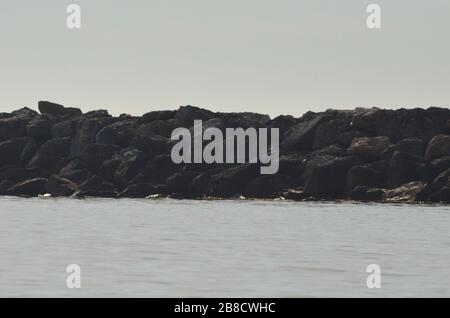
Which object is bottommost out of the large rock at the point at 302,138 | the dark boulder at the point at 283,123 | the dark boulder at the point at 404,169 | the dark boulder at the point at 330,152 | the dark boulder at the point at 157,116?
the dark boulder at the point at 404,169

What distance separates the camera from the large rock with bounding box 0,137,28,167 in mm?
101750

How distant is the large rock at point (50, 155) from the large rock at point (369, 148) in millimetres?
25951

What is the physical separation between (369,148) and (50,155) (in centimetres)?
2792

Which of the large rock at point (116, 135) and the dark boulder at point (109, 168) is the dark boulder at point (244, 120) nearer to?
the large rock at point (116, 135)

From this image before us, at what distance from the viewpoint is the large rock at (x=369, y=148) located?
9081 cm

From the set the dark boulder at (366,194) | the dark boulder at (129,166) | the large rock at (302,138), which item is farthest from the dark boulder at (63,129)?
the dark boulder at (366,194)

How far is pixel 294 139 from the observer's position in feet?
311

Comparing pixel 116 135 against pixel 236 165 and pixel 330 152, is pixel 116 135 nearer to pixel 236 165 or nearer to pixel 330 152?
pixel 236 165

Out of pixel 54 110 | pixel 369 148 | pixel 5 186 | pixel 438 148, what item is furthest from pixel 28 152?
pixel 438 148

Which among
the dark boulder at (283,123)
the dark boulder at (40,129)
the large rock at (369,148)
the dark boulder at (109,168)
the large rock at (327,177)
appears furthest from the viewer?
the dark boulder at (40,129)

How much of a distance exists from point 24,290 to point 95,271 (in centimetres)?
432

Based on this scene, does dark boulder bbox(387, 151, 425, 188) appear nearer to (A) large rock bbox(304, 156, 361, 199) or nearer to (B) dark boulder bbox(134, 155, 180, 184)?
(A) large rock bbox(304, 156, 361, 199)

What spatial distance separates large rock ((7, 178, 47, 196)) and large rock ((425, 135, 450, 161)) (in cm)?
3080

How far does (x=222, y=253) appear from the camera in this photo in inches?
1417
